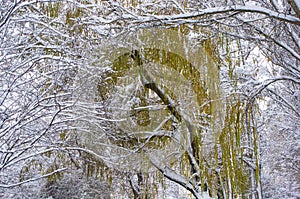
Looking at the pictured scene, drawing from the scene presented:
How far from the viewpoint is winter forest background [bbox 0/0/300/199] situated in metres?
3.32

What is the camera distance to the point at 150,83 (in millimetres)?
5270

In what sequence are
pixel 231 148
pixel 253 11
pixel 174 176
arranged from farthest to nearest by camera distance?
pixel 174 176 < pixel 231 148 < pixel 253 11

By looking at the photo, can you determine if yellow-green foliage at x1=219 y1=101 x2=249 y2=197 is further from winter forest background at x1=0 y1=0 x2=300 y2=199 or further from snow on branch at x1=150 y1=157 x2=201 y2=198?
snow on branch at x1=150 y1=157 x2=201 y2=198

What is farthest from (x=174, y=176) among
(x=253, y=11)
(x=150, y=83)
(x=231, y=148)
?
(x=253, y=11)

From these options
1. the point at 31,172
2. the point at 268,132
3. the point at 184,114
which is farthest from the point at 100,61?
the point at 268,132

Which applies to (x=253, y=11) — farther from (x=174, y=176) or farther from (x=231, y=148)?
(x=174, y=176)

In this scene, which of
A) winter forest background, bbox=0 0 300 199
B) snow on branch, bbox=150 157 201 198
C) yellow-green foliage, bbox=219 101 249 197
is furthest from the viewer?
snow on branch, bbox=150 157 201 198

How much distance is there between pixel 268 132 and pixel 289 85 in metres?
3.55

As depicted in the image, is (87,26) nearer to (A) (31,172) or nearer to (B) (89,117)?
(B) (89,117)

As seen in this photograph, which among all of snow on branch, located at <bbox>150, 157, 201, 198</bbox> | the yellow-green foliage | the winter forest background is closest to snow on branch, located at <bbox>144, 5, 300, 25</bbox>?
the winter forest background

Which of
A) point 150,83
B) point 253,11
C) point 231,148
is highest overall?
point 150,83

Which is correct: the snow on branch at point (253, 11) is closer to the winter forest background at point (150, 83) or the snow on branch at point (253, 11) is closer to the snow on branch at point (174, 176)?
the winter forest background at point (150, 83)

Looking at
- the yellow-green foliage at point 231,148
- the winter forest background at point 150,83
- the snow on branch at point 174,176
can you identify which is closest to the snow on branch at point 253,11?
the winter forest background at point 150,83

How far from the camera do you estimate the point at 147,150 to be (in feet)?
18.8
